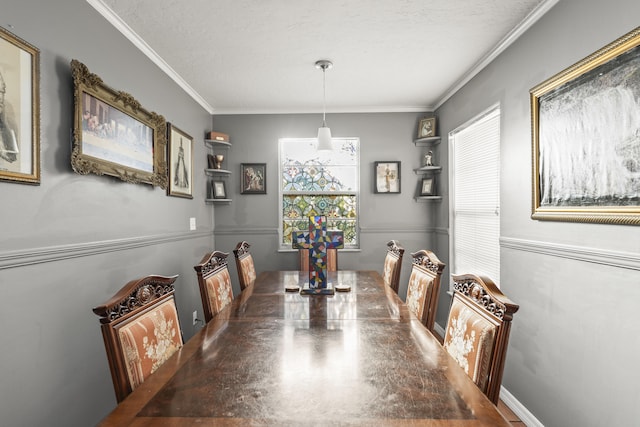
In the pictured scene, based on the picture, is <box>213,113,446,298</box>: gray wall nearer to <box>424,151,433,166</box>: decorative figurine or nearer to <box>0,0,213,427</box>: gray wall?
<box>424,151,433,166</box>: decorative figurine

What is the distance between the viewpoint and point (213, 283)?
2146 millimetres

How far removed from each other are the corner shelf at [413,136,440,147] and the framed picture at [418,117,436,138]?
0.14 ft

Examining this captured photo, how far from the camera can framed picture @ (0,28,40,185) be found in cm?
147

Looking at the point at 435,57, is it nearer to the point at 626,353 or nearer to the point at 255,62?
the point at 255,62

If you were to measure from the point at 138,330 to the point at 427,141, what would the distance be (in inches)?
144

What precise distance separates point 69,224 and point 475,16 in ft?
8.72

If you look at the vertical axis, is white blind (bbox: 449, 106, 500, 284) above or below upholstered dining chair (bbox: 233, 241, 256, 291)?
above

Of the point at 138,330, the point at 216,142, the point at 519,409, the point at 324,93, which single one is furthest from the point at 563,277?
the point at 216,142

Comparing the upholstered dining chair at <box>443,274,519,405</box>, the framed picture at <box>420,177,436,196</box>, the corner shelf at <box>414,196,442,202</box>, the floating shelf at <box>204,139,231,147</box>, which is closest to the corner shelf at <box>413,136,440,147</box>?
the framed picture at <box>420,177,436,196</box>

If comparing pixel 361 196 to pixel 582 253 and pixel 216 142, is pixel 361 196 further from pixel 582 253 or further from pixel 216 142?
pixel 582 253

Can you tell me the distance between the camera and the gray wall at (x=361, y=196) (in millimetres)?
4195

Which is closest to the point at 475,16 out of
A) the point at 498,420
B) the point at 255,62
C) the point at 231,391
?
the point at 255,62

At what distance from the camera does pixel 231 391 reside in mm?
1010

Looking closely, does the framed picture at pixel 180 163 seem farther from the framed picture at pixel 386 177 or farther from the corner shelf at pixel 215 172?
the framed picture at pixel 386 177
